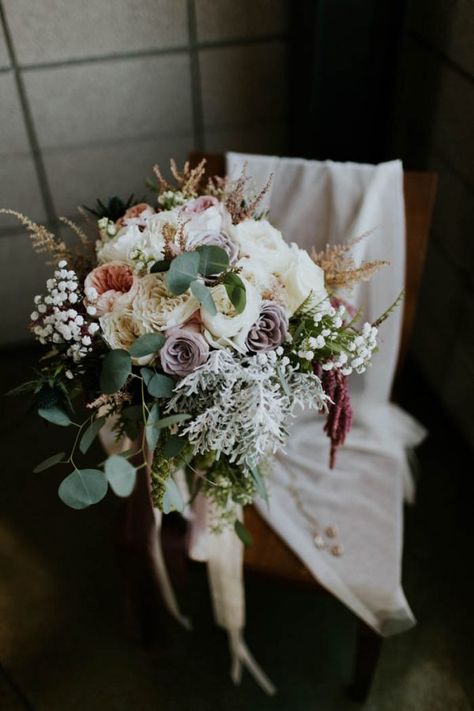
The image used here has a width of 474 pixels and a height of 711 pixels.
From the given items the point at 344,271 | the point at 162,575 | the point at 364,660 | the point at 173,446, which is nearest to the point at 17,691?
the point at 162,575

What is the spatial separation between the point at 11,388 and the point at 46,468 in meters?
0.20

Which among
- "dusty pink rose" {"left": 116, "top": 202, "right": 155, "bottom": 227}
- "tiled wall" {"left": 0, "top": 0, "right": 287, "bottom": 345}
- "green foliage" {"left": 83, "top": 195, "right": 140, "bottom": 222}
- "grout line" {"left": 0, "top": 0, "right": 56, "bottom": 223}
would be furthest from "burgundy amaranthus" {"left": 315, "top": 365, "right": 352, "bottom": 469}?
"grout line" {"left": 0, "top": 0, "right": 56, "bottom": 223}

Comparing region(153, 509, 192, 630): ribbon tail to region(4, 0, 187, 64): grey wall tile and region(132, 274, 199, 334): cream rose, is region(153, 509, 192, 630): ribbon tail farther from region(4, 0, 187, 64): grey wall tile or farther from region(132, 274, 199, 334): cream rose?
region(4, 0, 187, 64): grey wall tile

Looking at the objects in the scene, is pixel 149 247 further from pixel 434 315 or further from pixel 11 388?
pixel 434 315

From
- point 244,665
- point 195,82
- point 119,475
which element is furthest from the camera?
point 195,82

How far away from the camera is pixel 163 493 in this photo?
86 centimetres

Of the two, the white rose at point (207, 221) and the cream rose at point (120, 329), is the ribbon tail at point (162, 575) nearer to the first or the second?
the cream rose at point (120, 329)

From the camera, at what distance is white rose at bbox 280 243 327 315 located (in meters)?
0.88

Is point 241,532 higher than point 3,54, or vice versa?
point 3,54

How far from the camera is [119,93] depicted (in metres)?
1.74

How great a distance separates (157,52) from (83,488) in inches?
52.2

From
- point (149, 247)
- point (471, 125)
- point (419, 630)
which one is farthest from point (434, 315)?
point (149, 247)

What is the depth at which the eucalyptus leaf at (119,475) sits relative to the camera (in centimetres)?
71

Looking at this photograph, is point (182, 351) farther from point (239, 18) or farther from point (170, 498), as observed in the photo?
point (239, 18)
